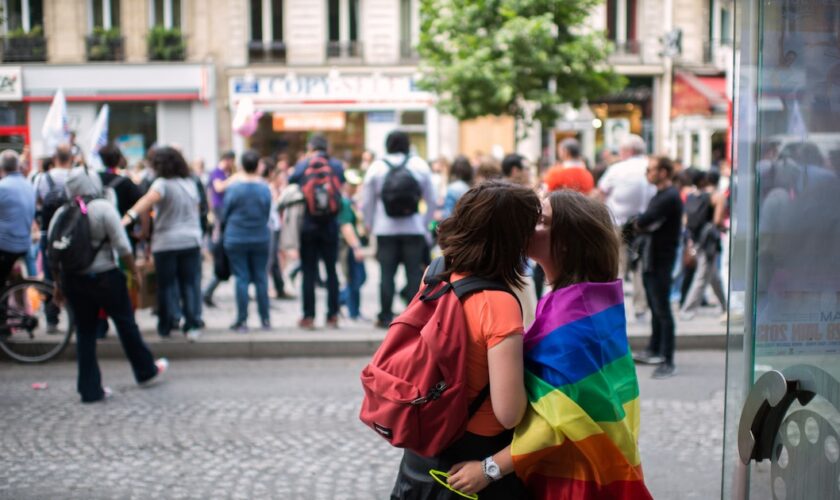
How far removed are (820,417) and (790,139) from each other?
63 cm

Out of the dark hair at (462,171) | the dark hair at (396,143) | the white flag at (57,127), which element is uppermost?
the white flag at (57,127)

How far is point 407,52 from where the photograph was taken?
93.0ft

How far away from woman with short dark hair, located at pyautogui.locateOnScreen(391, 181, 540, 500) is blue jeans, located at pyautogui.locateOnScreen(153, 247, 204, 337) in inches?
251

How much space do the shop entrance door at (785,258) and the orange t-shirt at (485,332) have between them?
1.82ft

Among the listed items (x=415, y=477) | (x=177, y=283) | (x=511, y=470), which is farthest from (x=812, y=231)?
(x=177, y=283)

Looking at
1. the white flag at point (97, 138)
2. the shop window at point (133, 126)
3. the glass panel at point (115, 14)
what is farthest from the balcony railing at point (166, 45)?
the white flag at point (97, 138)

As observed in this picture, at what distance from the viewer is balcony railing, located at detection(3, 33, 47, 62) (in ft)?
90.1

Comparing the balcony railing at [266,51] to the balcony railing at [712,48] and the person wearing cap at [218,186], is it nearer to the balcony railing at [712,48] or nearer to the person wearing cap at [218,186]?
the balcony railing at [712,48]

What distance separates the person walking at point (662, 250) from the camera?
302 inches

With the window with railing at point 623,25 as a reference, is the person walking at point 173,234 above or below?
below

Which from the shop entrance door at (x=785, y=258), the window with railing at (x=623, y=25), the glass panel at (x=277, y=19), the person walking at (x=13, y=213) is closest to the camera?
the shop entrance door at (x=785, y=258)

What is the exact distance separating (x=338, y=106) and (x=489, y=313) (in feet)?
85.7

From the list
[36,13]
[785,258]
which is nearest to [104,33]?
[36,13]

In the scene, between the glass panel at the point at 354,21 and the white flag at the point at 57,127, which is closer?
the white flag at the point at 57,127
